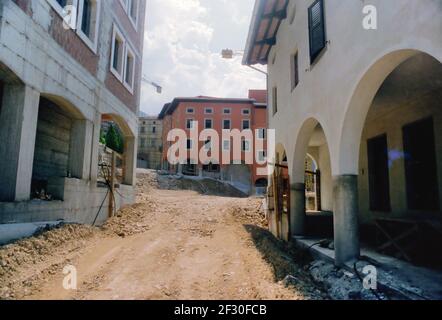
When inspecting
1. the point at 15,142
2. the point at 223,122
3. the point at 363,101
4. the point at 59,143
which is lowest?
the point at 15,142

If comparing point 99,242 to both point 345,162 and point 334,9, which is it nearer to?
point 345,162

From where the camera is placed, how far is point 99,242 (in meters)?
8.02

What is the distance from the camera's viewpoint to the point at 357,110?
5512 millimetres

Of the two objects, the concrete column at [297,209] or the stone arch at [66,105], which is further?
the concrete column at [297,209]

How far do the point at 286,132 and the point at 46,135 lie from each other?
7880 millimetres

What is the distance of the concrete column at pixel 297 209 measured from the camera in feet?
31.1

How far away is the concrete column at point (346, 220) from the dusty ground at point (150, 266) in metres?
0.91

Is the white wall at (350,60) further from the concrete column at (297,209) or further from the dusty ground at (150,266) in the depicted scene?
the dusty ground at (150,266)

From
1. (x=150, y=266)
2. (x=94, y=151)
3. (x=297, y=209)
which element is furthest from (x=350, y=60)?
(x=94, y=151)

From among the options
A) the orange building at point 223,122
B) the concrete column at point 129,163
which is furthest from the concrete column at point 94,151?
the orange building at point 223,122

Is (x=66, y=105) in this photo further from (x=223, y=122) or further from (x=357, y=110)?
(x=223, y=122)

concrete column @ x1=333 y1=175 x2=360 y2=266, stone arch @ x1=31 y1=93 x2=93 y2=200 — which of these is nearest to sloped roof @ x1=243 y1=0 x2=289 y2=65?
stone arch @ x1=31 y1=93 x2=93 y2=200

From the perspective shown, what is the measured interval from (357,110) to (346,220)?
2.11 meters
